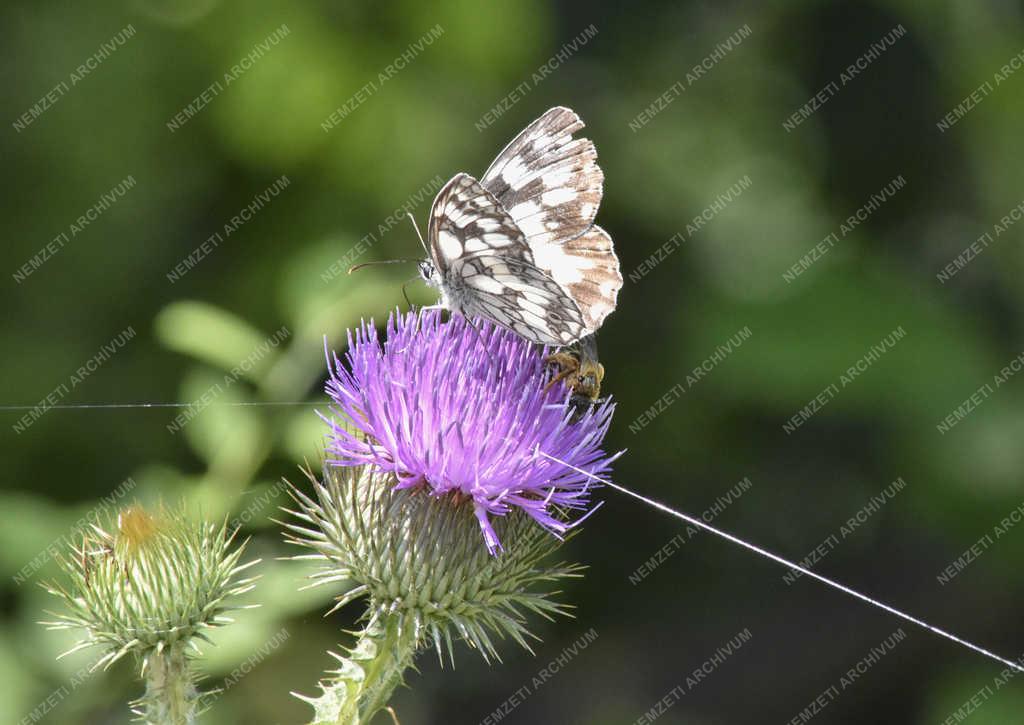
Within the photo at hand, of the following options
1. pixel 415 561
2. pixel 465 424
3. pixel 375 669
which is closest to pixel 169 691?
pixel 375 669

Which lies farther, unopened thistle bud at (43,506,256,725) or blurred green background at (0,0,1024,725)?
blurred green background at (0,0,1024,725)

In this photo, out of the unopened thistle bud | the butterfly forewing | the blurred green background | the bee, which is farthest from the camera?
the blurred green background

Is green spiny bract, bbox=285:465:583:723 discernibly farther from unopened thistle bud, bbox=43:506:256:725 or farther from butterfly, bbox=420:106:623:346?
butterfly, bbox=420:106:623:346

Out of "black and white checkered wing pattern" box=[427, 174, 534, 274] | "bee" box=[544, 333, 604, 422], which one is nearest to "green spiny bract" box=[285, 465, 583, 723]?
"bee" box=[544, 333, 604, 422]

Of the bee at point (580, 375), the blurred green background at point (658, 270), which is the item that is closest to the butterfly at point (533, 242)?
the bee at point (580, 375)

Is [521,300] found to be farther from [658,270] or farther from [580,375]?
[658,270]

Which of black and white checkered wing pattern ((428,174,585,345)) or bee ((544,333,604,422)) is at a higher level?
black and white checkered wing pattern ((428,174,585,345))

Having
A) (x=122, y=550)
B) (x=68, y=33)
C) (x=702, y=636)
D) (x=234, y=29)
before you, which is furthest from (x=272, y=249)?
(x=702, y=636)
